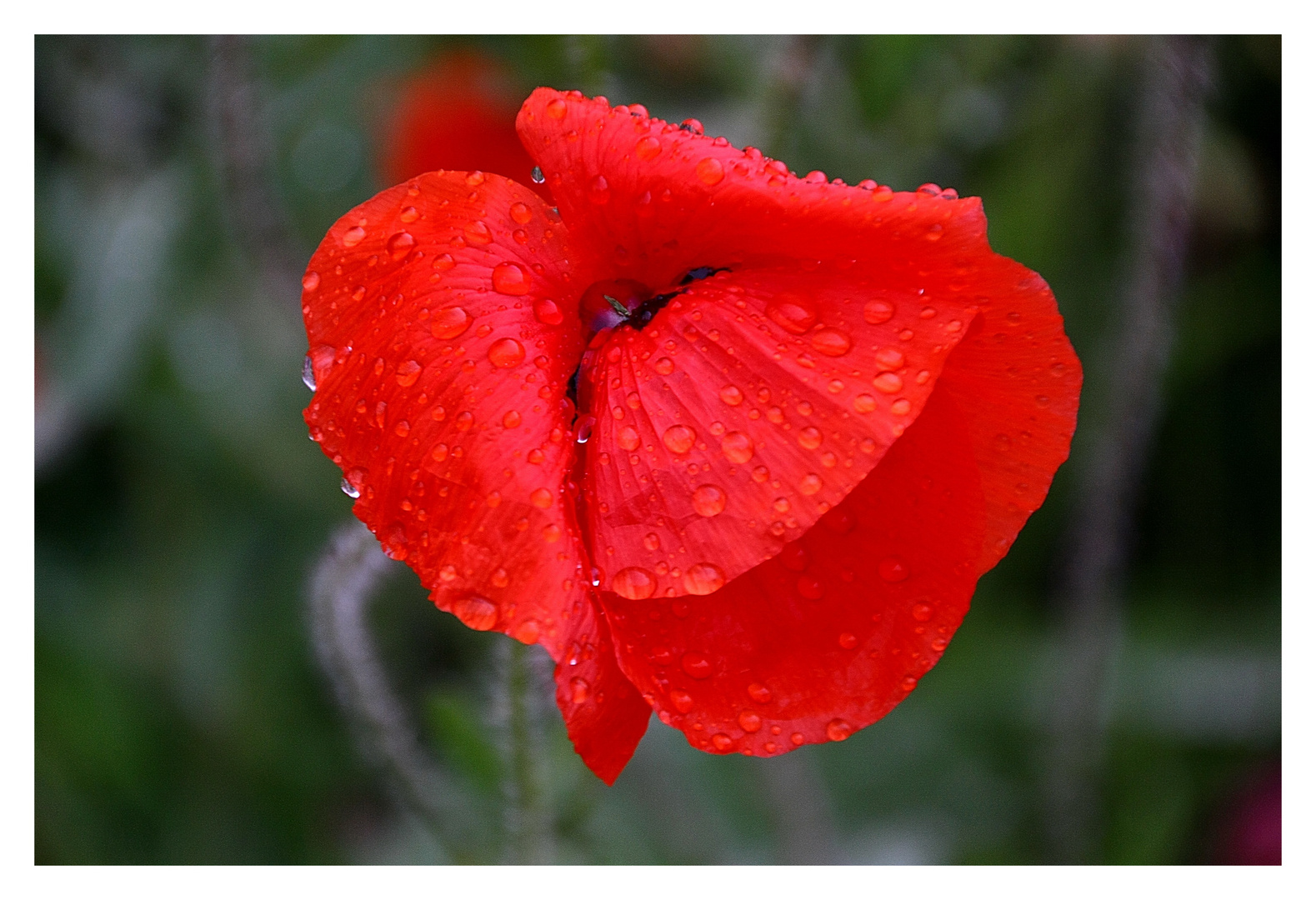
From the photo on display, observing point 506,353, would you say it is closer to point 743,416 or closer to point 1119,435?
point 743,416

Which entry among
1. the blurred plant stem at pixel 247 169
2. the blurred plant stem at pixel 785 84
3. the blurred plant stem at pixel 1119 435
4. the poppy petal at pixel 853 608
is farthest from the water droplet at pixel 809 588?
the blurred plant stem at pixel 247 169

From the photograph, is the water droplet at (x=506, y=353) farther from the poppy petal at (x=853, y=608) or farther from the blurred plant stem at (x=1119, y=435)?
the blurred plant stem at (x=1119, y=435)

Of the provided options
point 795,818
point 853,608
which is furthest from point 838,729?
point 795,818

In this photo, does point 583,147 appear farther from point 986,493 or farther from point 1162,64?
point 1162,64

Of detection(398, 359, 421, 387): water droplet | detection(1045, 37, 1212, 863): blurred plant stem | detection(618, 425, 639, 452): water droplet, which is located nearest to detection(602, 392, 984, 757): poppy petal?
detection(618, 425, 639, 452): water droplet

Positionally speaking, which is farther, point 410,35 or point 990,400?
point 410,35
